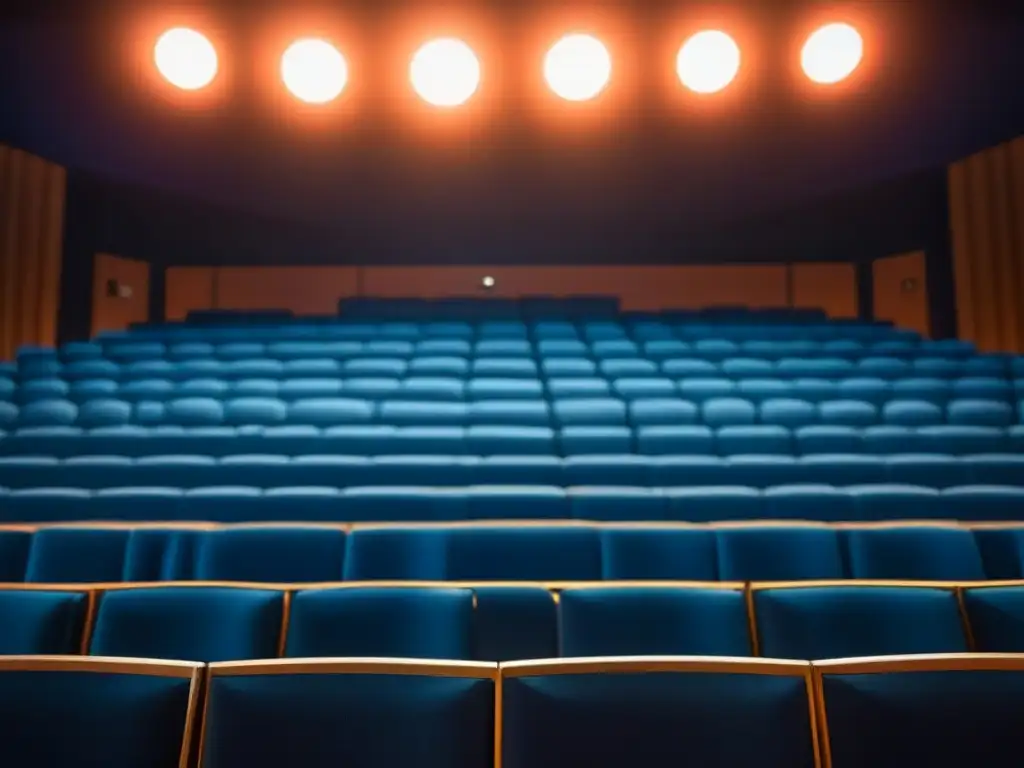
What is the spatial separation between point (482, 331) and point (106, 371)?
87 cm

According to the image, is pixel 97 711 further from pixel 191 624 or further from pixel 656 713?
pixel 656 713

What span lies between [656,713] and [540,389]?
92 centimetres

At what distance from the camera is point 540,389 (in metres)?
1.18

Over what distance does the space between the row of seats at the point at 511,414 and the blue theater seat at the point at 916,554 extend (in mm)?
488

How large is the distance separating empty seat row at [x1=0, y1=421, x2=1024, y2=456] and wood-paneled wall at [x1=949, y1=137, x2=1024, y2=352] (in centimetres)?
99

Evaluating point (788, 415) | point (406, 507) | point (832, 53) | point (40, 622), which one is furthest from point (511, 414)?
point (832, 53)

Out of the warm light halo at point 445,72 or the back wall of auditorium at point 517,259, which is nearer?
the warm light halo at point 445,72

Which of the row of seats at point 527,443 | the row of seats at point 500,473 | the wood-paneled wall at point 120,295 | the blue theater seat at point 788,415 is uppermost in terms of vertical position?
the wood-paneled wall at point 120,295

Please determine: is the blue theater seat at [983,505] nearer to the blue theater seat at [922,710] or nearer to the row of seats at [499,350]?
the blue theater seat at [922,710]

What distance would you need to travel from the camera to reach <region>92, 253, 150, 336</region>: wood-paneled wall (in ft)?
6.59

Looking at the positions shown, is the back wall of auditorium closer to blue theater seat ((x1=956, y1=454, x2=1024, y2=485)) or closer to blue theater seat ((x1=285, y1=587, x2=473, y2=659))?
blue theater seat ((x1=956, y1=454, x2=1024, y2=485))

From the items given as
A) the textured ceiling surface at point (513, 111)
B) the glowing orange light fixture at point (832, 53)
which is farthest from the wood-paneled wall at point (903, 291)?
the glowing orange light fixture at point (832, 53)

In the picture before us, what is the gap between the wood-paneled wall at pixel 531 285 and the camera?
235 cm

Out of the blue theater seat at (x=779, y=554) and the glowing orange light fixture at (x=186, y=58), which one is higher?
the glowing orange light fixture at (x=186, y=58)
